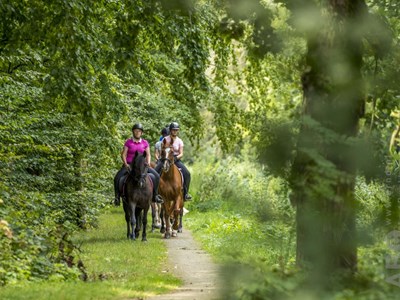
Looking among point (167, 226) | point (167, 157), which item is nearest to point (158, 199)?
point (167, 226)

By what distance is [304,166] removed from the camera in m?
8.17

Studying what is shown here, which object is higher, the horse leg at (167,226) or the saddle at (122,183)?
the saddle at (122,183)

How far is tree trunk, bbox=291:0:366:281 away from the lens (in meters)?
8.06

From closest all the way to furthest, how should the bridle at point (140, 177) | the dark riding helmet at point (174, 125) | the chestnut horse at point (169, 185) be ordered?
the bridle at point (140, 177) < the dark riding helmet at point (174, 125) < the chestnut horse at point (169, 185)

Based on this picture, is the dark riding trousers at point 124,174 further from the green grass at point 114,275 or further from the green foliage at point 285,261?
the green foliage at point 285,261

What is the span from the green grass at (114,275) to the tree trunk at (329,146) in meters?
3.05

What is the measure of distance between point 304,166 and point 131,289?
14.2 feet

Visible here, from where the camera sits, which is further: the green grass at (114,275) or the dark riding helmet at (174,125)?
the dark riding helmet at (174,125)

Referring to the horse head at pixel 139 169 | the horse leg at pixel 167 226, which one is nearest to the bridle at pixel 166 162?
the horse leg at pixel 167 226

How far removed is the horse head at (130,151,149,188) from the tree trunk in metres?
11.2

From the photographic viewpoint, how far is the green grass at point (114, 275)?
10539 mm

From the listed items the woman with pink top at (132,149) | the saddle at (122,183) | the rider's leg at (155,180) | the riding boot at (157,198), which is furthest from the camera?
the riding boot at (157,198)

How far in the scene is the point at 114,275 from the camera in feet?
44.1

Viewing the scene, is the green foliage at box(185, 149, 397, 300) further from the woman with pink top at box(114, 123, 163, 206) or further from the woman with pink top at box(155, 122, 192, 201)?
the woman with pink top at box(155, 122, 192, 201)
